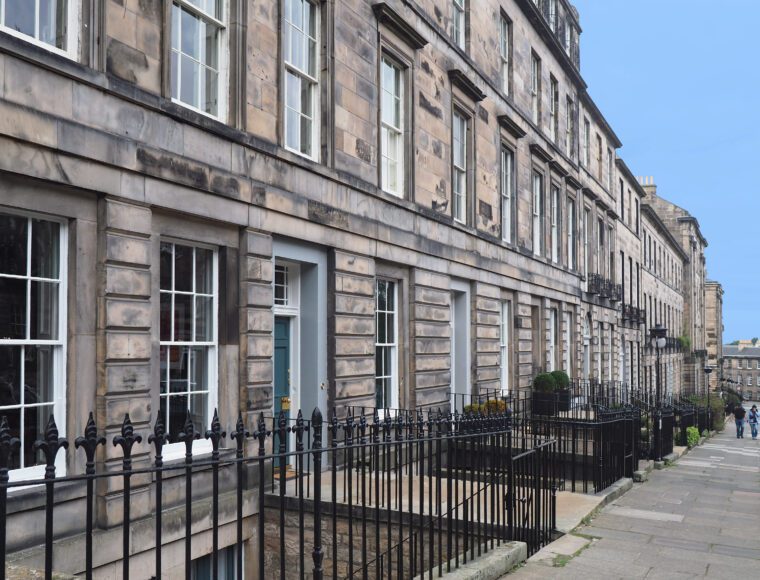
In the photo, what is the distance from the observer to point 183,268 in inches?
346

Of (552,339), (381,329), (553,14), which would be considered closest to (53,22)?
(381,329)

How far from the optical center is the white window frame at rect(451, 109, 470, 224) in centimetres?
1678

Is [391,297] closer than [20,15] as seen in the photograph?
No

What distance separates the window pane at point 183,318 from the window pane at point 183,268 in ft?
0.39

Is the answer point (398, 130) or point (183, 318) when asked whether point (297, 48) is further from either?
point (183, 318)

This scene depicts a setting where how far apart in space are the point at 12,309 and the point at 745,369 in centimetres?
14828

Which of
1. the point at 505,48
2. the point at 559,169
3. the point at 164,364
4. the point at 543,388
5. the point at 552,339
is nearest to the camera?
the point at 164,364

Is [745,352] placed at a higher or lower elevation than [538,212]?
lower

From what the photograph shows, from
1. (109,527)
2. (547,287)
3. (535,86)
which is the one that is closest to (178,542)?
(109,527)

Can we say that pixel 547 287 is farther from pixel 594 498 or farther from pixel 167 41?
pixel 167 41

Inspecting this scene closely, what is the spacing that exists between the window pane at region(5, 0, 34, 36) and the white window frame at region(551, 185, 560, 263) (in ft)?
64.1

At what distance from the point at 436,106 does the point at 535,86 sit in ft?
29.0

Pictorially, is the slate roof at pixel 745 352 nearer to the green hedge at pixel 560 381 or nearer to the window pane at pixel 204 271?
the green hedge at pixel 560 381

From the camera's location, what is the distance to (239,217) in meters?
9.31
